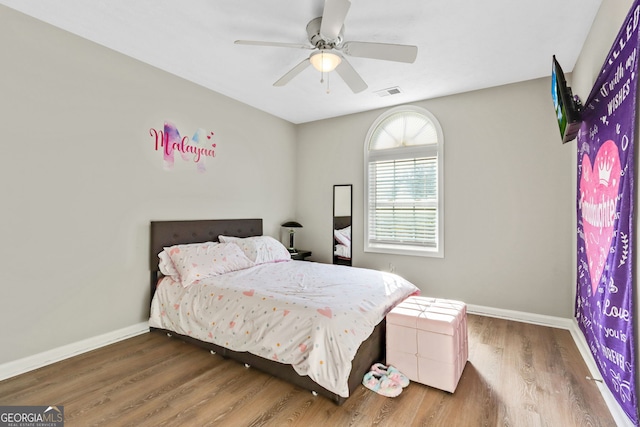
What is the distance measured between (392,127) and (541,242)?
7.57 ft

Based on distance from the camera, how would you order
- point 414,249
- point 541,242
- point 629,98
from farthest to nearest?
1. point 414,249
2. point 541,242
3. point 629,98

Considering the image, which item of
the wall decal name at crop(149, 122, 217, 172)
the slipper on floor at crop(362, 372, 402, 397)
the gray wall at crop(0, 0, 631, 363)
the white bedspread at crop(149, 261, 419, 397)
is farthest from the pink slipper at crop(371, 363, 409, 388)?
the wall decal name at crop(149, 122, 217, 172)

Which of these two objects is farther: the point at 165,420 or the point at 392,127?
the point at 392,127

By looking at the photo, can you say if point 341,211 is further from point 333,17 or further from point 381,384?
point 333,17

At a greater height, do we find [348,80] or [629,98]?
[348,80]

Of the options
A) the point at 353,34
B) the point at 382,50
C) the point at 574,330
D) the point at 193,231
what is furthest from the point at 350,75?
the point at 574,330

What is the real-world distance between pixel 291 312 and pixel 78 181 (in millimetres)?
2149

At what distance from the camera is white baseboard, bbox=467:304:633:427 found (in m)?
1.72

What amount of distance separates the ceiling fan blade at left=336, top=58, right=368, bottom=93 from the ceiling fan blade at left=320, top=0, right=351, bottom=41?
29 cm

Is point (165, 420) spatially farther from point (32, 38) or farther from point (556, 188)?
point (556, 188)

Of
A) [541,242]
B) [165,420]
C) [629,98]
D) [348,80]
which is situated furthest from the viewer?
[541,242]

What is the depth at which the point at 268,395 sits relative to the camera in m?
2.00

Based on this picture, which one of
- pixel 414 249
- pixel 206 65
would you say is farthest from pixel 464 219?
pixel 206 65

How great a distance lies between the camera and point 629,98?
1535 millimetres
